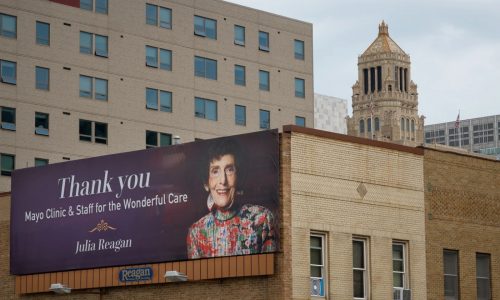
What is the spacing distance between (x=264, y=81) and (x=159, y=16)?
9.75 metres

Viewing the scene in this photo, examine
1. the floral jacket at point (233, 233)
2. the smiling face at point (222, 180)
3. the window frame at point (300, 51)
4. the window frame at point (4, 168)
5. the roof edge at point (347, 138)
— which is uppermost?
the window frame at point (300, 51)

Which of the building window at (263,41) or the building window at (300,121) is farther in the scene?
the building window at (300,121)

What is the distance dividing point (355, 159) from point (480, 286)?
790cm

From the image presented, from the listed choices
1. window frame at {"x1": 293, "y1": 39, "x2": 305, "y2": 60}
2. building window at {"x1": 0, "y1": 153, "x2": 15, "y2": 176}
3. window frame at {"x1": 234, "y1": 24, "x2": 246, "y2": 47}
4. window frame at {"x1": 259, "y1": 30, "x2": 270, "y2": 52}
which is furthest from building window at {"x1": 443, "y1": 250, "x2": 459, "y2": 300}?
window frame at {"x1": 293, "y1": 39, "x2": 305, "y2": 60}

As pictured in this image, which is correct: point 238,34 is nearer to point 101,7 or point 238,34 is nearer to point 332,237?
point 101,7

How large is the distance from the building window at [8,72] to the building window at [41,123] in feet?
8.80

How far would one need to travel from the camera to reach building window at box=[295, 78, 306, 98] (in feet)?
315

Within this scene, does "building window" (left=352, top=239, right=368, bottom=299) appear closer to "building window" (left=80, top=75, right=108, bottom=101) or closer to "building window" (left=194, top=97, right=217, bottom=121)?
"building window" (left=80, top=75, right=108, bottom=101)

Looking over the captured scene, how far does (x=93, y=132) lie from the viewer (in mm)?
84688

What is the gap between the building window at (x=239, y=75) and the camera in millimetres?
92188

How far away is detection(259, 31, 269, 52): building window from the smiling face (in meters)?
52.7

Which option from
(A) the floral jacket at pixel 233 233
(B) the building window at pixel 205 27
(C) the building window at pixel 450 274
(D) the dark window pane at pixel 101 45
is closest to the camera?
(A) the floral jacket at pixel 233 233

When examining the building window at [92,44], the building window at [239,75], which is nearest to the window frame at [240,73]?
the building window at [239,75]

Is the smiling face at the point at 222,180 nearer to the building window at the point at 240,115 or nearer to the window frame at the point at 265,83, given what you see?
the building window at the point at 240,115
